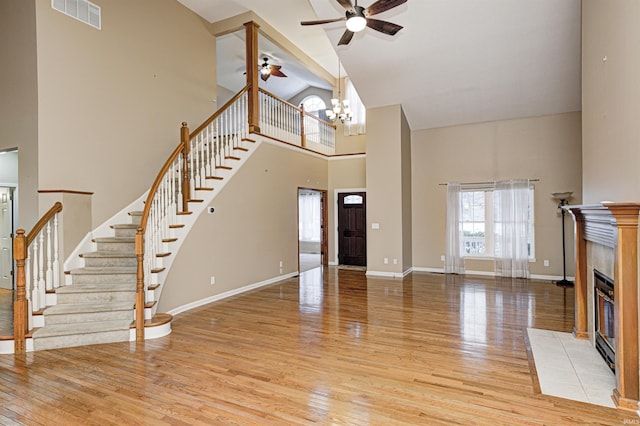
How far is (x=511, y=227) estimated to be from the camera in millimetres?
7270

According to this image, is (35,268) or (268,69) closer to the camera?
(35,268)

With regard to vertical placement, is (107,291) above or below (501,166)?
below

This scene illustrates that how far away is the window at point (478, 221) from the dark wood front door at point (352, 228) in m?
2.47

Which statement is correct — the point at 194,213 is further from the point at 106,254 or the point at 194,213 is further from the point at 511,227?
the point at 511,227

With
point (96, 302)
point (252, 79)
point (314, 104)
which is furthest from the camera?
point (314, 104)

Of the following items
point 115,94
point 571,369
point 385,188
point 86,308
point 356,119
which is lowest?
point 571,369

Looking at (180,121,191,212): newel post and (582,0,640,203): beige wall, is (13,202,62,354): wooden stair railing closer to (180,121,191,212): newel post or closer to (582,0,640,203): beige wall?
(180,121,191,212): newel post

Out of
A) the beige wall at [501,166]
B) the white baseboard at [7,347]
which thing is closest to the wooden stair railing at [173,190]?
the white baseboard at [7,347]

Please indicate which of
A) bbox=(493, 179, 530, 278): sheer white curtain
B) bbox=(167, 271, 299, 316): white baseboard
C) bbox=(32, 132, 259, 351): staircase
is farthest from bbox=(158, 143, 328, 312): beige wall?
bbox=(493, 179, 530, 278): sheer white curtain

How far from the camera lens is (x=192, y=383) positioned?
2.85 m

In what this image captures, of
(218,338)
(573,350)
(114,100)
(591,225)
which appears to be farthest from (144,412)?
(114,100)

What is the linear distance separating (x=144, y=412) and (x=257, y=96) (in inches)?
218

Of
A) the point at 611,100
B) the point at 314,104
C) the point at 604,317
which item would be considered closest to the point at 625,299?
the point at 604,317

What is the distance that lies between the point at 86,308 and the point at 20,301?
611 millimetres
